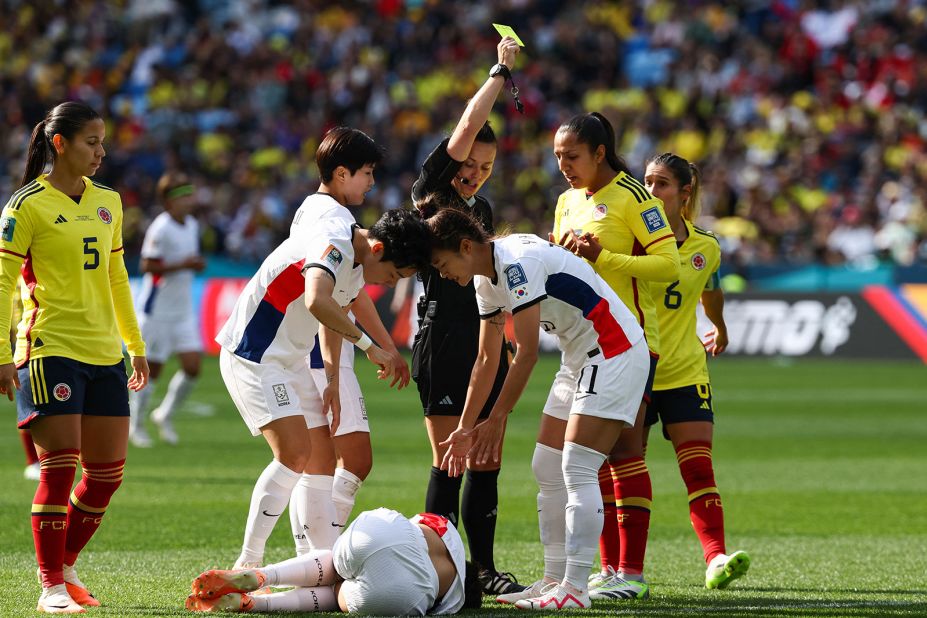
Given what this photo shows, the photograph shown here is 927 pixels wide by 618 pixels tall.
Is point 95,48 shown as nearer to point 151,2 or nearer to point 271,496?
point 151,2

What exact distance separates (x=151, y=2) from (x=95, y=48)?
6.61ft

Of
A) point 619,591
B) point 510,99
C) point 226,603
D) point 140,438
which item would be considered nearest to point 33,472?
point 140,438

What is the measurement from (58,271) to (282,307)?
1.02 meters

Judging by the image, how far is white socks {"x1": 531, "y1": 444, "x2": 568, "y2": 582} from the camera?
259 inches

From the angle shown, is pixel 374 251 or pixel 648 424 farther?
pixel 648 424

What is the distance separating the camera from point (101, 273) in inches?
251

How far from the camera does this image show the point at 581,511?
6109mm

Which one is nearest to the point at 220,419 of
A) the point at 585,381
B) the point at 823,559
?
the point at 823,559

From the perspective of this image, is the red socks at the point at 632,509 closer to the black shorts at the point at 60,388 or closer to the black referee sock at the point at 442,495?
the black referee sock at the point at 442,495

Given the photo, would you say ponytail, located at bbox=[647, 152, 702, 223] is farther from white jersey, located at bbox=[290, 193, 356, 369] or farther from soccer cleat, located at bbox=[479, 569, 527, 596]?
soccer cleat, located at bbox=[479, 569, 527, 596]

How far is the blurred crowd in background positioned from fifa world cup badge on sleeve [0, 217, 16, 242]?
20148 mm

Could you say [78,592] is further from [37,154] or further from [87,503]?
[37,154]

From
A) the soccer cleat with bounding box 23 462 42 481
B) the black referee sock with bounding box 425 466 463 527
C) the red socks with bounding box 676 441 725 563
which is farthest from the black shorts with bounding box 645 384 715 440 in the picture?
the soccer cleat with bounding box 23 462 42 481

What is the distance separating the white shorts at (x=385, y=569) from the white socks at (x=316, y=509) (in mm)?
665
